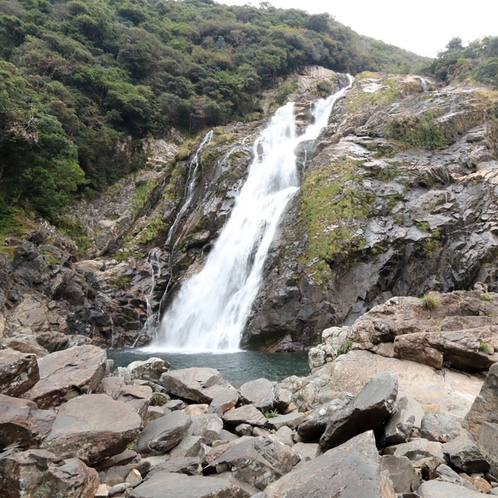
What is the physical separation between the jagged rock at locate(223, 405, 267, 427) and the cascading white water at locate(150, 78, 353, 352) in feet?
43.4

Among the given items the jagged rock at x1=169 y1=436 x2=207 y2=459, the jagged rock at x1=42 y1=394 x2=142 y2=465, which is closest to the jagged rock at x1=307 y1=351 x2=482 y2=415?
the jagged rock at x1=169 y1=436 x2=207 y2=459

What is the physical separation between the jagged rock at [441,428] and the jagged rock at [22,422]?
14.7 ft

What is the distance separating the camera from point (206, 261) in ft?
78.9

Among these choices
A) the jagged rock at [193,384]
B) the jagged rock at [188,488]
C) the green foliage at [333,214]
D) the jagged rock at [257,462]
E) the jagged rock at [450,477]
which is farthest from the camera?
the green foliage at [333,214]

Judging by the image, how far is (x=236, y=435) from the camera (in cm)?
562

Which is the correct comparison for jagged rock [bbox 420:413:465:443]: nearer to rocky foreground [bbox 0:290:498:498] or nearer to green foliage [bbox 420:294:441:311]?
rocky foreground [bbox 0:290:498:498]

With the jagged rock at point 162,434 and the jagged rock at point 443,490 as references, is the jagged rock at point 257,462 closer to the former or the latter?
the jagged rock at point 162,434

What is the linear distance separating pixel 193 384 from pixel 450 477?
4.81m

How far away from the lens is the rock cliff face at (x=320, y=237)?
18672 mm

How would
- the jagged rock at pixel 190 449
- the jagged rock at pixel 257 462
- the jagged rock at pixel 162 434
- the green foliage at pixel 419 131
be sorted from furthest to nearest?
the green foliage at pixel 419 131 < the jagged rock at pixel 162 434 < the jagged rock at pixel 190 449 < the jagged rock at pixel 257 462

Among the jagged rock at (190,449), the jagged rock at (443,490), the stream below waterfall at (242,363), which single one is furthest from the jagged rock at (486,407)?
the stream below waterfall at (242,363)

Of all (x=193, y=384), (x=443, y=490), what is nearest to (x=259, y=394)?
(x=193, y=384)

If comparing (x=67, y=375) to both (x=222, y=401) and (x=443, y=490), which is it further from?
(x=443, y=490)

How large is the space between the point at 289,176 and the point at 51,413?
24999 mm
